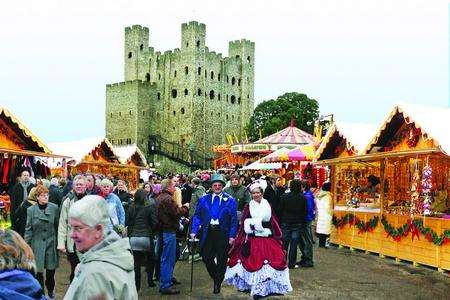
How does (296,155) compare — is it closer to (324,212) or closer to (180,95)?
(324,212)

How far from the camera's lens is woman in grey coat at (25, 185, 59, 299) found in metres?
7.58

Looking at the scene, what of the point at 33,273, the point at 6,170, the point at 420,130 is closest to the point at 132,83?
the point at 6,170

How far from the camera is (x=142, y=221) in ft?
28.5

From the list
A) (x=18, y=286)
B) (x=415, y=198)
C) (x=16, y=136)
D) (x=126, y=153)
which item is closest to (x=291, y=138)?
(x=126, y=153)

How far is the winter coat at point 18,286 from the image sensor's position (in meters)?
2.94

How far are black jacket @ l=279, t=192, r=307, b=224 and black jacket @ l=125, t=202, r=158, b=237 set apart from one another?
3217 millimetres

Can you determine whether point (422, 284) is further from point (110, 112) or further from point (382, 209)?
point (110, 112)

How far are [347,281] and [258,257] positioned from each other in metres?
2.65

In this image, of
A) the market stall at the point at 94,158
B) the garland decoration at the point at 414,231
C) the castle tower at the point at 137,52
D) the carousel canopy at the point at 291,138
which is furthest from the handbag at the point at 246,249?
the castle tower at the point at 137,52

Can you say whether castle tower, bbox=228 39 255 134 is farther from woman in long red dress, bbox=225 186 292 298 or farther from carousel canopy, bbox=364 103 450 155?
woman in long red dress, bbox=225 186 292 298

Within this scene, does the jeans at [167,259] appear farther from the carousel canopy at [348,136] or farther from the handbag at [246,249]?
the carousel canopy at [348,136]

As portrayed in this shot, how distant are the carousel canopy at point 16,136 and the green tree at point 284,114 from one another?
1943 inches

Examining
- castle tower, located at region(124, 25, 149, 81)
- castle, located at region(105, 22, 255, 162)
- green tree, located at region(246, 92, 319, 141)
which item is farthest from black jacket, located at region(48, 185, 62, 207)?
castle tower, located at region(124, 25, 149, 81)

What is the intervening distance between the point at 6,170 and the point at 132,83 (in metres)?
61.1
